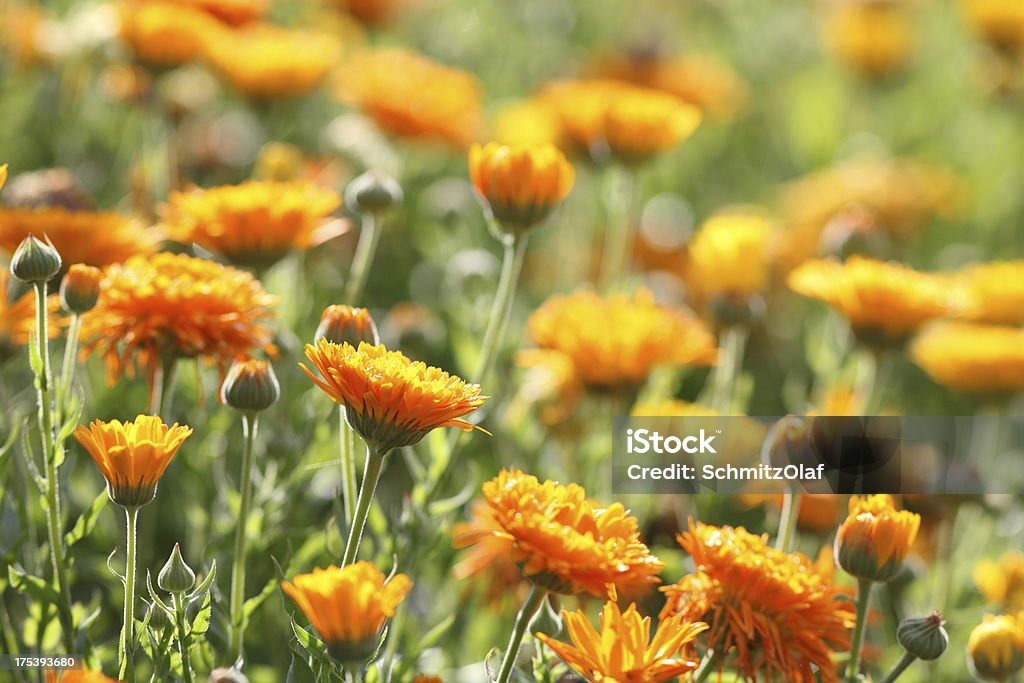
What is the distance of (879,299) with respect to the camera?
1.97 metres

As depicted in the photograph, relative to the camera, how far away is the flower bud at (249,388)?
1.34 m

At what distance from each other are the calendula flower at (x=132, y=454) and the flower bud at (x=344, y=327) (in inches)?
9.8

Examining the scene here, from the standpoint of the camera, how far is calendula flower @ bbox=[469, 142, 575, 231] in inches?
64.6

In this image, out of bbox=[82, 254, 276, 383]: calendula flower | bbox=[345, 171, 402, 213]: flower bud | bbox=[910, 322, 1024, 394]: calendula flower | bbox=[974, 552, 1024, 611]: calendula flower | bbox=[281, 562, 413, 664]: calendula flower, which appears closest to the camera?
bbox=[281, 562, 413, 664]: calendula flower

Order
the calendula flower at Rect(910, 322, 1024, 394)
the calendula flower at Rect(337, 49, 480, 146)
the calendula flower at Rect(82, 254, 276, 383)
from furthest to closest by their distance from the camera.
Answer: the calendula flower at Rect(337, 49, 480, 146), the calendula flower at Rect(910, 322, 1024, 394), the calendula flower at Rect(82, 254, 276, 383)

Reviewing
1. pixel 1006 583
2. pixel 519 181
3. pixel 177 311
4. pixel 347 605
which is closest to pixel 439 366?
pixel 519 181

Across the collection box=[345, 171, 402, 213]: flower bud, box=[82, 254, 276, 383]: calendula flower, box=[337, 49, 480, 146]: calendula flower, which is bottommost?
box=[82, 254, 276, 383]: calendula flower

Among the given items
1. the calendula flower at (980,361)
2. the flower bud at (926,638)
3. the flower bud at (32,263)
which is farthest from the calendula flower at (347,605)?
the calendula flower at (980,361)

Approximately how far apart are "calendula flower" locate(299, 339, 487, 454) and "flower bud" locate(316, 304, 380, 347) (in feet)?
0.49

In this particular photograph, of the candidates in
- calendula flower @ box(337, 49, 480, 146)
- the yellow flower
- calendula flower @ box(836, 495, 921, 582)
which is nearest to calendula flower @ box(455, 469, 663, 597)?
calendula flower @ box(836, 495, 921, 582)

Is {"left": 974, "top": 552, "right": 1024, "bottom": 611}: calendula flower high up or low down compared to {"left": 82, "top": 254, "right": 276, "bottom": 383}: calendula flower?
down

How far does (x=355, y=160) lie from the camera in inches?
124

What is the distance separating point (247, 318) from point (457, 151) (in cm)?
153
